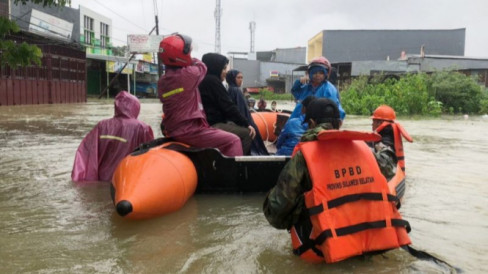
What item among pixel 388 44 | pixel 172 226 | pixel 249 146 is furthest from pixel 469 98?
pixel 388 44

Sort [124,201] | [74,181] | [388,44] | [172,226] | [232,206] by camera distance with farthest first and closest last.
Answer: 1. [388,44]
2. [74,181]
3. [232,206]
4. [172,226]
5. [124,201]

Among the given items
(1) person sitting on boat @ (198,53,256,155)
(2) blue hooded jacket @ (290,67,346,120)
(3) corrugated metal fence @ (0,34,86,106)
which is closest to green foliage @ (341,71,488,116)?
(3) corrugated metal fence @ (0,34,86,106)

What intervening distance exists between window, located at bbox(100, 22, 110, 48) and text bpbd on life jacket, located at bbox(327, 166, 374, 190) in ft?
130

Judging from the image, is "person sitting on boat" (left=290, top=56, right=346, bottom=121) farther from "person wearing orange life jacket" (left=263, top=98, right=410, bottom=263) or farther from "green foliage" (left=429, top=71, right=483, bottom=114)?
"green foliage" (left=429, top=71, right=483, bottom=114)

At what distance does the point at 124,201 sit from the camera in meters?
3.80

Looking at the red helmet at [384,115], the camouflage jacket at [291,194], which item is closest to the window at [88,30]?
the red helmet at [384,115]

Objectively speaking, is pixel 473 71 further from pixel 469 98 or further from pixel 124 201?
pixel 124 201

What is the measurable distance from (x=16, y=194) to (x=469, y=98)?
20.9 m

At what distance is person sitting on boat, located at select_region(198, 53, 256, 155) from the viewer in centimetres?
545

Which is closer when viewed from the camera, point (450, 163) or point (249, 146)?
point (249, 146)

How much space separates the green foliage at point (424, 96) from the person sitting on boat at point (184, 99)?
1680 centimetres

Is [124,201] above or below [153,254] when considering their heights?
above

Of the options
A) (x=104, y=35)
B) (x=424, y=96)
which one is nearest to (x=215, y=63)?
(x=424, y=96)

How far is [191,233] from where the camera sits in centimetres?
402
